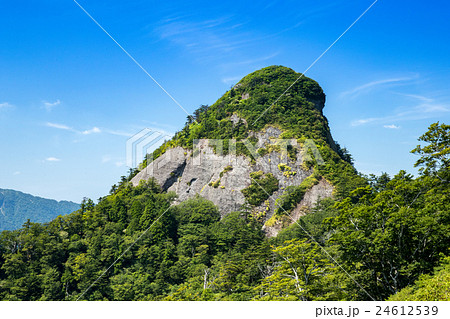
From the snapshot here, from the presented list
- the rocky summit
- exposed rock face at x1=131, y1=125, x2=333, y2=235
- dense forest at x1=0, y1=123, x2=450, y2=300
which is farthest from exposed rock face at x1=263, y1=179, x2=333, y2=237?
dense forest at x1=0, y1=123, x2=450, y2=300

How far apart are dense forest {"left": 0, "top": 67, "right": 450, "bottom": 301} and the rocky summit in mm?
313

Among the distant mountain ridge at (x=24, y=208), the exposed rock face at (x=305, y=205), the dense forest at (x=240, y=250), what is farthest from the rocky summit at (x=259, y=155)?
the distant mountain ridge at (x=24, y=208)

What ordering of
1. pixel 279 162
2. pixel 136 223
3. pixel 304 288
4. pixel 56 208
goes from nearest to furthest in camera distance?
pixel 304 288 → pixel 136 223 → pixel 279 162 → pixel 56 208

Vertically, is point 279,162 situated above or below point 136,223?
above

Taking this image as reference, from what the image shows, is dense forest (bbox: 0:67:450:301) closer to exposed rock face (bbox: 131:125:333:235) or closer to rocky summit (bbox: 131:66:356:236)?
rocky summit (bbox: 131:66:356:236)

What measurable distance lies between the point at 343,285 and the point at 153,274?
25374 mm

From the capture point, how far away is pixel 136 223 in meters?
44.4

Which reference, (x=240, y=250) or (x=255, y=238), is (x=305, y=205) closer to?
(x=255, y=238)

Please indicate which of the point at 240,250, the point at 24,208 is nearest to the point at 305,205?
the point at 240,250

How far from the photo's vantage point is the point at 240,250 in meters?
37.9

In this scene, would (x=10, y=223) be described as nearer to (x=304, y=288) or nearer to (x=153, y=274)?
(x=153, y=274)

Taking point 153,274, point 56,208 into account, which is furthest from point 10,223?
point 153,274

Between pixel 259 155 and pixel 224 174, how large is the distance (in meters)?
A: 5.50

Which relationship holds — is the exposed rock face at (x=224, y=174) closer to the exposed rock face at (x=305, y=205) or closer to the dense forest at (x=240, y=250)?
the exposed rock face at (x=305, y=205)
